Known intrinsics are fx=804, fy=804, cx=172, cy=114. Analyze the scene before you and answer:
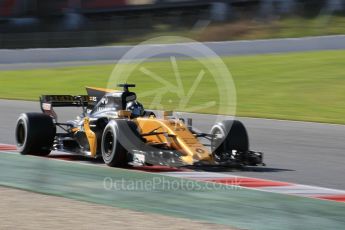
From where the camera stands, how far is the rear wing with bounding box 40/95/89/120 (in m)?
11.2

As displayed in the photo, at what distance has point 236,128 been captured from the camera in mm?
9875

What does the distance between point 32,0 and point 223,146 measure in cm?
4350

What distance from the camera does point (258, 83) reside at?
2508 cm

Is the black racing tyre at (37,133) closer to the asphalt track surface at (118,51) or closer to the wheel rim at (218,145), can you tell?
the wheel rim at (218,145)

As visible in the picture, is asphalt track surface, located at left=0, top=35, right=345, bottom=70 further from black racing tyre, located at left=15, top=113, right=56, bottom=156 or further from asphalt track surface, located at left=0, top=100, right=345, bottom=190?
black racing tyre, located at left=15, top=113, right=56, bottom=156

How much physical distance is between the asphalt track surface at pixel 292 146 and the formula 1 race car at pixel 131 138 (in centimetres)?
34

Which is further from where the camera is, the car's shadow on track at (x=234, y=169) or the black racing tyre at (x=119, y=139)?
the car's shadow on track at (x=234, y=169)

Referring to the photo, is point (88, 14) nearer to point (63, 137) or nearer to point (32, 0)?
point (32, 0)

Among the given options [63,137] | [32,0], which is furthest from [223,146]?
[32,0]

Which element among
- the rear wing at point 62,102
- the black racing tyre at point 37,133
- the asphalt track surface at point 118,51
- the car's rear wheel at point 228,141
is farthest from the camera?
the asphalt track surface at point 118,51

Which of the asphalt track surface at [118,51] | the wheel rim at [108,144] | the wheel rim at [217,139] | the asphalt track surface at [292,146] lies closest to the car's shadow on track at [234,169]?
the asphalt track surface at [292,146]

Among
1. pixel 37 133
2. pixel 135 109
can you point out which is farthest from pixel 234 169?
pixel 37 133

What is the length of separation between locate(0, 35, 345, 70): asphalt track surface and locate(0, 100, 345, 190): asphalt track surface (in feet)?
48.3

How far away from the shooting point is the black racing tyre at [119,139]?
928 centimetres
